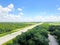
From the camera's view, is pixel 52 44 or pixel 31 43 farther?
pixel 52 44

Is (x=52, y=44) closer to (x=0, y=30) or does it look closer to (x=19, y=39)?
(x=19, y=39)

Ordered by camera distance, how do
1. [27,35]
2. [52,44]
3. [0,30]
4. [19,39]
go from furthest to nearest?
[0,30]
[52,44]
[27,35]
[19,39]

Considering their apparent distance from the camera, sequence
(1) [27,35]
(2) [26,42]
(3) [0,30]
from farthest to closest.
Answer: (3) [0,30] < (1) [27,35] < (2) [26,42]

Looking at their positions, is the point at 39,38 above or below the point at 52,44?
above

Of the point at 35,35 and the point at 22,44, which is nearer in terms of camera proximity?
the point at 22,44

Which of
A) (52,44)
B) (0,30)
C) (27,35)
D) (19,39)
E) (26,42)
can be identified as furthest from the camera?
(0,30)

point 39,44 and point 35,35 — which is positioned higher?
point 35,35

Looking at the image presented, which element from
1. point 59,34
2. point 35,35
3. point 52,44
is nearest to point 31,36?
point 35,35

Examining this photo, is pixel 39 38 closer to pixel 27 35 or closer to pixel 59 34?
pixel 27 35

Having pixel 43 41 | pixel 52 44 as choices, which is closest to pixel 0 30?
pixel 52 44

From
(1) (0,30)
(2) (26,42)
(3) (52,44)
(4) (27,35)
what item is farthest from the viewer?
(1) (0,30)
